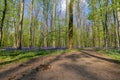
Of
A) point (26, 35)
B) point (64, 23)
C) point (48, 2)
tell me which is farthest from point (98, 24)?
point (26, 35)

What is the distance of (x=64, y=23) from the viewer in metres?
69.2

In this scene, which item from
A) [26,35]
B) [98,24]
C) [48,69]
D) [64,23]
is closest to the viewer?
[48,69]

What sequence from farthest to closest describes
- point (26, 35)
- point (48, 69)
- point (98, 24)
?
point (26, 35), point (98, 24), point (48, 69)

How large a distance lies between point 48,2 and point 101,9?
90.3 ft

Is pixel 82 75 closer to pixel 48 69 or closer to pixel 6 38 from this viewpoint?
pixel 48 69

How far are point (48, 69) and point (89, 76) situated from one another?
96.3 inches

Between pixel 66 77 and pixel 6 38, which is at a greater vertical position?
pixel 6 38

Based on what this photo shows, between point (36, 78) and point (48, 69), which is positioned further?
point (48, 69)

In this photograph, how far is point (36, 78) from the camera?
8.75 m

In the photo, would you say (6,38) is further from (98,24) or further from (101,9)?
(101,9)

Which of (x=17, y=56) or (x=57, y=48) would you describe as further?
(x=57, y=48)

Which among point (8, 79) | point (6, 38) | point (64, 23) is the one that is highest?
point (64, 23)

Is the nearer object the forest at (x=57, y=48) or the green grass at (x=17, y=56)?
the forest at (x=57, y=48)

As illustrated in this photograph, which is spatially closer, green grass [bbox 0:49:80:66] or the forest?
the forest
